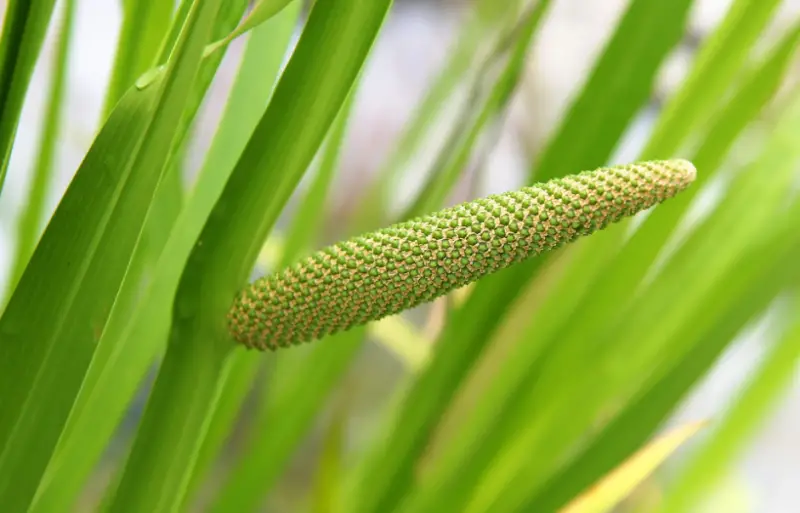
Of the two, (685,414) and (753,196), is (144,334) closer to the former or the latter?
(753,196)

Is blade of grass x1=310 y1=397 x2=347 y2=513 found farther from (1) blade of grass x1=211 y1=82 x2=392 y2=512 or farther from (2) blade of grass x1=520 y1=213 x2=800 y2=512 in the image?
(2) blade of grass x1=520 y1=213 x2=800 y2=512

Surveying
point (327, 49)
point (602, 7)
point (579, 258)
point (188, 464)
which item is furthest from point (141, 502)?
point (602, 7)

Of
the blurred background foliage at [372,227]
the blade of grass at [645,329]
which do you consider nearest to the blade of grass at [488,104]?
the blurred background foliage at [372,227]

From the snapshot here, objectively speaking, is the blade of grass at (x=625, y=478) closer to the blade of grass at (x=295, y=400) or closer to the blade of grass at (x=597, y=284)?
the blade of grass at (x=597, y=284)

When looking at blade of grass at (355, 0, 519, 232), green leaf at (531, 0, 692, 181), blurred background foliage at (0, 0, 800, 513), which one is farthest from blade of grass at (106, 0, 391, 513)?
blade of grass at (355, 0, 519, 232)

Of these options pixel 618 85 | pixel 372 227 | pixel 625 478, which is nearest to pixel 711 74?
pixel 618 85

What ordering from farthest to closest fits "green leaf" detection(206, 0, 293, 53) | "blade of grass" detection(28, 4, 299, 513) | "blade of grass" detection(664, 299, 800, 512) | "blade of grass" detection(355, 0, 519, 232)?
1. "blade of grass" detection(355, 0, 519, 232)
2. "blade of grass" detection(664, 299, 800, 512)
3. "blade of grass" detection(28, 4, 299, 513)
4. "green leaf" detection(206, 0, 293, 53)

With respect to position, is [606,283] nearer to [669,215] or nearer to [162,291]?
[669,215]

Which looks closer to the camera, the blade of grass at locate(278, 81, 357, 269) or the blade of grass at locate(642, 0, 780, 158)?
the blade of grass at locate(642, 0, 780, 158)
